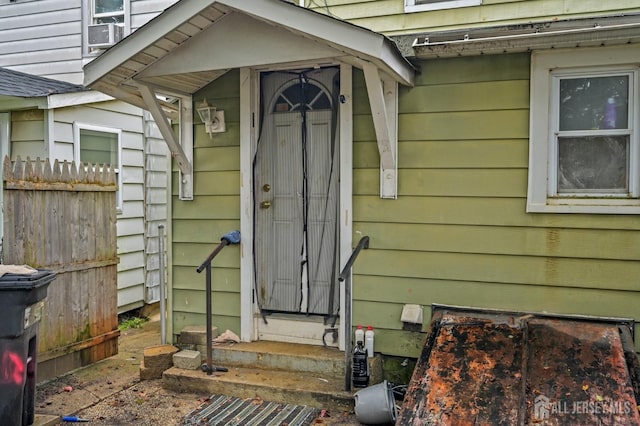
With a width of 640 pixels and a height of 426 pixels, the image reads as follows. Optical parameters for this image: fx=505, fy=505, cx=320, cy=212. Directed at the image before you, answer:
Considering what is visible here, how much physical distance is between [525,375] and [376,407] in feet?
3.12

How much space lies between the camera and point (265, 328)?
4379 millimetres

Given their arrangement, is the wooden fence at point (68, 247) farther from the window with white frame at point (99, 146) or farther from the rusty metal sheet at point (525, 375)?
the rusty metal sheet at point (525, 375)

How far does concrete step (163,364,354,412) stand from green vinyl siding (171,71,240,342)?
530mm

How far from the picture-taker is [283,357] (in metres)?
4.02

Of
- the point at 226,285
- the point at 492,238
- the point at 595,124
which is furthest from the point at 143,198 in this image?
the point at 595,124

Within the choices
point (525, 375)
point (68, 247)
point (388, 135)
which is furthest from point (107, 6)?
point (525, 375)

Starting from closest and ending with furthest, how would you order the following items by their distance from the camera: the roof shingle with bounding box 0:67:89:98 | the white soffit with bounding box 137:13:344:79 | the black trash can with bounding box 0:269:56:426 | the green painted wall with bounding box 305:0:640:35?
the black trash can with bounding box 0:269:56:426 < the white soffit with bounding box 137:13:344:79 < the green painted wall with bounding box 305:0:640:35 < the roof shingle with bounding box 0:67:89:98

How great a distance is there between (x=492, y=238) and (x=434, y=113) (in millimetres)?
1011

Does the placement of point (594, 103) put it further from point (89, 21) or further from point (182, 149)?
point (89, 21)

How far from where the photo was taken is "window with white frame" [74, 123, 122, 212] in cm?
580

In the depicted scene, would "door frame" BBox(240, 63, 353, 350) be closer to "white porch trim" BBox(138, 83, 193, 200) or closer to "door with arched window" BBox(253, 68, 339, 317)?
"door with arched window" BBox(253, 68, 339, 317)

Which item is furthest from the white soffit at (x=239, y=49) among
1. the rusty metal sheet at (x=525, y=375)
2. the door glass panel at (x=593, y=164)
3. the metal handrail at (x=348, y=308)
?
the rusty metal sheet at (x=525, y=375)

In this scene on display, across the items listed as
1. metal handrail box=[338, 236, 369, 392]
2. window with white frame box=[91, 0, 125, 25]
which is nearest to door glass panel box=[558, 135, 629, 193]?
metal handrail box=[338, 236, 369, 392]

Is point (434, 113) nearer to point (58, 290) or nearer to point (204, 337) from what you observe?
point (204, 337)
